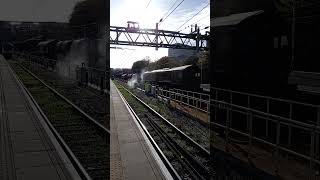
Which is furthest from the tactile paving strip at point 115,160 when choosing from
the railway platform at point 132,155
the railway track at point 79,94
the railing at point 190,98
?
the railing at point 190,98

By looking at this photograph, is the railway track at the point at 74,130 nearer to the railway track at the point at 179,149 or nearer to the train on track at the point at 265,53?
the railway track at the point at 179,149

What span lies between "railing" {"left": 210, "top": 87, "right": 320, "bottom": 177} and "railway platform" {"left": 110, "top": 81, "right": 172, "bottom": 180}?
3.28 ft

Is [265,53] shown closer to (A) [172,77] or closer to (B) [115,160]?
(A) [172,77]

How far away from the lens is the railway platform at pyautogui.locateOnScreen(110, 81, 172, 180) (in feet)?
11.0

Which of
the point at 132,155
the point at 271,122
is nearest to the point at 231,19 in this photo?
the point at 271,122

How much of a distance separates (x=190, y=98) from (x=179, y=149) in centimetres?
62

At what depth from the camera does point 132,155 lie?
11.7ft

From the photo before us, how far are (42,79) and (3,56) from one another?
35cm

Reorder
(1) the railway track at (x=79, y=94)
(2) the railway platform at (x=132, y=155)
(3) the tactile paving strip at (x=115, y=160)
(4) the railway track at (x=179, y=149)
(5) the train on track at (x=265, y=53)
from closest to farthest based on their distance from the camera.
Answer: (5) the train on track at (x=265, y=53), (1) the railway track at (x=79, y=94), (4) the railway track at (x=179, y=149), (3) the tactile paving strip at (x=115, y=160), (2) the railway platform at (x=132, y=155)

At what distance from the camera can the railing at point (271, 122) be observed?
186 cm

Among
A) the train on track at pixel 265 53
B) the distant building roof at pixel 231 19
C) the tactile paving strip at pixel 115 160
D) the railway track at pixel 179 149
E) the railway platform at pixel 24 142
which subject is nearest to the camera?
the train on track at pixel 265 53

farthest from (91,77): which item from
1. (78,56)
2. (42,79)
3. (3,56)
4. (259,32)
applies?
(259,32)

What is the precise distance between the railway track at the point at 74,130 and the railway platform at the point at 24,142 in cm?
7

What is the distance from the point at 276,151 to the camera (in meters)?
2.00
